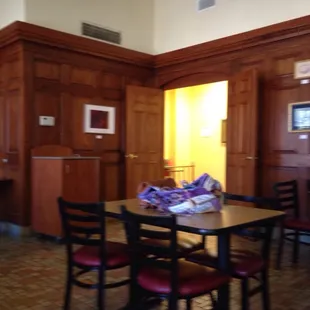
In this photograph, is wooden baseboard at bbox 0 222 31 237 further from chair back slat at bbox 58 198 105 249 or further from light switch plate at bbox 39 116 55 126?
chair back slat at bbox 58 198 105 249

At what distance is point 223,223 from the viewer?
6.86 ft

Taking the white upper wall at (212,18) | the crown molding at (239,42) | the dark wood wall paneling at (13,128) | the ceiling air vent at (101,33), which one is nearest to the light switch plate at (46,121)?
the dark wood wall paneling at (13,128)

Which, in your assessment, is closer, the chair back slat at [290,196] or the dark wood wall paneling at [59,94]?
the chair back slat at [290,196]

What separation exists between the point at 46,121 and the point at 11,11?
61.5 inches

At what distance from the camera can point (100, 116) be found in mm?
6000

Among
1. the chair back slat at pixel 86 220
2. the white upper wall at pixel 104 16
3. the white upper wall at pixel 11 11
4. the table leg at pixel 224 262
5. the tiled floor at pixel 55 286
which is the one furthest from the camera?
the white upper wall at pixel 104 16

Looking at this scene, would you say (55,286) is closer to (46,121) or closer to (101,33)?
(46,121)

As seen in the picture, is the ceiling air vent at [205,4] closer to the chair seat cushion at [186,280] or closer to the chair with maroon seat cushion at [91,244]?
the chair with maroon seat cushion at [91,244]

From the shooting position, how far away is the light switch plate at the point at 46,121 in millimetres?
5277

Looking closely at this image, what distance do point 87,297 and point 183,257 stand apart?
36.5 inches

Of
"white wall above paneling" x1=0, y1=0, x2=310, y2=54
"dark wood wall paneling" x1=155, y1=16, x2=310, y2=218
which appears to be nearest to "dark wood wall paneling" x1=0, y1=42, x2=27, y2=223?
"white wall above paneling" x1=0, y1=0, x2=310, y2=54

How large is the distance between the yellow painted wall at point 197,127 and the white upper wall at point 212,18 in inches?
71.4

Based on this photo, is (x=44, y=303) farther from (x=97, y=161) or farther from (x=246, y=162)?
(x=246, y=162)

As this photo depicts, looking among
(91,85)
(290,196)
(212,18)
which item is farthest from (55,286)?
(212,18)
